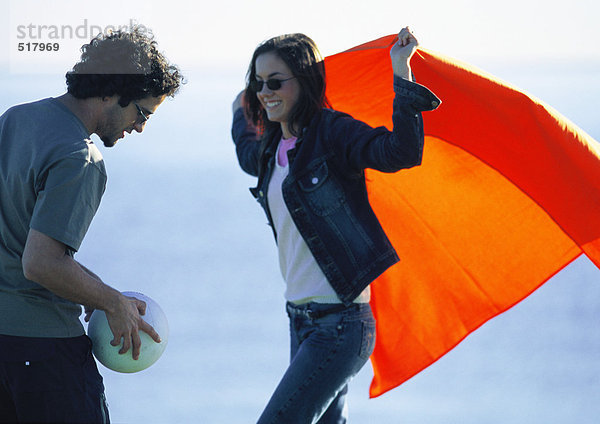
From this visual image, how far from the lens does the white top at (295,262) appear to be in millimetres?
3279

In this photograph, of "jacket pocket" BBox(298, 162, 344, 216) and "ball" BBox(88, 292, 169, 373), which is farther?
"jacket pocket" BBox(298, 162, 344, 216)

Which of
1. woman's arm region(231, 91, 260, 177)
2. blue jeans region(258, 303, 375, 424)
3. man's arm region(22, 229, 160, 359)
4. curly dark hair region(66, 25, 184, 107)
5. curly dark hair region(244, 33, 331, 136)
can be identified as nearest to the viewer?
man's arm region(22, 229, 160, 359)

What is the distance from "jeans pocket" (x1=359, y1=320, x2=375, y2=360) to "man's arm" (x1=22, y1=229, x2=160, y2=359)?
2.73 feet

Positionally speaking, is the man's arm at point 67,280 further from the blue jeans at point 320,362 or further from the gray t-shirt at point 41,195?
the blue jeans at point 320,362

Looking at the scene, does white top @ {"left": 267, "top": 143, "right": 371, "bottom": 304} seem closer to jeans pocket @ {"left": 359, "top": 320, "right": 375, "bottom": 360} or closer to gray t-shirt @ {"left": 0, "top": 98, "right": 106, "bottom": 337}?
jeans pocket @ {"left": 359, "top": 320, "right": 375, "bottom": 360}

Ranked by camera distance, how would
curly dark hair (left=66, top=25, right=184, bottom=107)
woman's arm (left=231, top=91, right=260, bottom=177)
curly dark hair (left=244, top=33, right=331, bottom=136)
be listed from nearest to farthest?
curly dark hair (left=66, top=25, right=184, bottom=107)
curly dark hair (left=244, top=33, right=331, bottom=136)
woman's arm (left=231, top=91, right=260, bottom=177)

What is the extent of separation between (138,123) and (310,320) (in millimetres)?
940

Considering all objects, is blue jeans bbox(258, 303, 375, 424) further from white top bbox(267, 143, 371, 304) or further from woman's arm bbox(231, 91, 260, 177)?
woman's arm bbox(231, 91, 260, 177)

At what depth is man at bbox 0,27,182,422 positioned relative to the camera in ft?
9.40

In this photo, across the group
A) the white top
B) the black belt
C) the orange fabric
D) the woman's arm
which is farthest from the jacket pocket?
the orange fabric

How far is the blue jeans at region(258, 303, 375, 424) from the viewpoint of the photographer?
127 inches

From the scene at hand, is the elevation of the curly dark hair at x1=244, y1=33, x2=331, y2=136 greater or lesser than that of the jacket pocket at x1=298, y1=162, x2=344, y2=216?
greater

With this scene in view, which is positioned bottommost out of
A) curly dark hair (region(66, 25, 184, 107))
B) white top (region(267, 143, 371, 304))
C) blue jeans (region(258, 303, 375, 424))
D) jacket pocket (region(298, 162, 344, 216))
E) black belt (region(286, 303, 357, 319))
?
blue jeans (region(258, 303, 375, 424))

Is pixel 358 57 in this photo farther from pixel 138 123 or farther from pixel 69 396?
pixel 69 396
